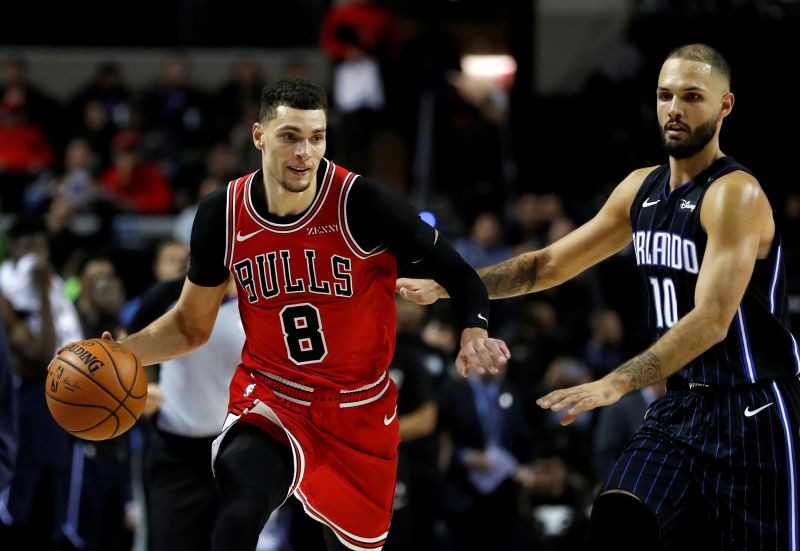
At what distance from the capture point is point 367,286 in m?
5.43

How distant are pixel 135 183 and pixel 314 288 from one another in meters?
9.19

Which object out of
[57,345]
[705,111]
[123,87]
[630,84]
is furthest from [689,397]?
[123,87]

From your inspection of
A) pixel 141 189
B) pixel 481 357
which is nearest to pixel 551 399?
pixel 481 357

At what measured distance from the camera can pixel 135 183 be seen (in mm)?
14047

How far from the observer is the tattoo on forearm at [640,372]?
465 centimetres

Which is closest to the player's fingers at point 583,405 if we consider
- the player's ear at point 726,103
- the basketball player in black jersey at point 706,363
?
the basketball player in black jersey at point 706,363

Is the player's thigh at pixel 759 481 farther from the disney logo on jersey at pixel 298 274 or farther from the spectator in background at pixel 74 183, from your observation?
the spectator in background at pixel 74 183

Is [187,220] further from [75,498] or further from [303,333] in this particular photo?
[303,333]

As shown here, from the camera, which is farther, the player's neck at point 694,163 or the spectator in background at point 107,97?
the spectator in background at point 107,97

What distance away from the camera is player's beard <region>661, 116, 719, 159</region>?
5.12 meters

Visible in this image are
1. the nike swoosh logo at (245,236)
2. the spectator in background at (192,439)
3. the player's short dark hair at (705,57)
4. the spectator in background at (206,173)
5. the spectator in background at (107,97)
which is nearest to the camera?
the player's short dark hair at (705,57)

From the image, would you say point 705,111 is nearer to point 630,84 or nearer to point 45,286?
point 45,286

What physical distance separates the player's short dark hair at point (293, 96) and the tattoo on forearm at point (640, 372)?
1.72m

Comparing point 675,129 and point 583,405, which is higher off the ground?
point 675,129
